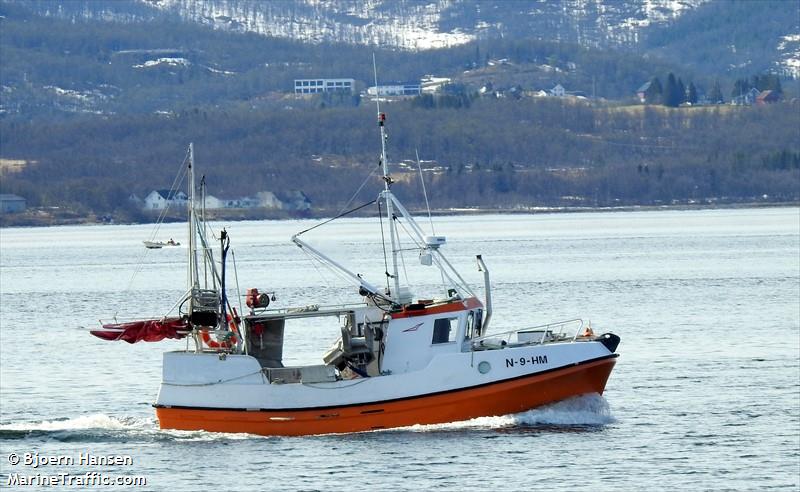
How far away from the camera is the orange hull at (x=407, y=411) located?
144 feet

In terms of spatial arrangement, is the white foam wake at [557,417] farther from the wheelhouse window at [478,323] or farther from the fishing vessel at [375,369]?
the wheelhouse window at [478,323]

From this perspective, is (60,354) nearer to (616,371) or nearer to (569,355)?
(616,371)

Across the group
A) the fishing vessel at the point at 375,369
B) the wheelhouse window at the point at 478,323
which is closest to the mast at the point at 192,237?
the fishing vessel at the point at 375,369

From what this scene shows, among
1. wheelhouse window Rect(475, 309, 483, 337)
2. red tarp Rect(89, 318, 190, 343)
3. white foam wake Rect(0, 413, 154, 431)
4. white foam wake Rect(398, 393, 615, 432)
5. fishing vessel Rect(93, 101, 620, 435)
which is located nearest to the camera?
fishing vessel Rect(93, 101, 620, 435)

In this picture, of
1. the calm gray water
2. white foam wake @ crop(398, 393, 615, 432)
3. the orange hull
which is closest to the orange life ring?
the orange hull

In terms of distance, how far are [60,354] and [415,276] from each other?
152 ft

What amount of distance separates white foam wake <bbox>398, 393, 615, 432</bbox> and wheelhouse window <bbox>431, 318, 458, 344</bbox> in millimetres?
2234

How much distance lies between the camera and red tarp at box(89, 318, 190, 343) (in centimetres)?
4569

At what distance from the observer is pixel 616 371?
56688 mm

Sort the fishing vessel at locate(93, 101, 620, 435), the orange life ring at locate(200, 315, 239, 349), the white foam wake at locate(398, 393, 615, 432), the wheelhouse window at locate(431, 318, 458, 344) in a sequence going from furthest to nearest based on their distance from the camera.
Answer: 1. the orange life ring at locate(200, 315, 239, 349)
2. the wheelhouse window at locate(431, 318, 458, 344)
3. the white foam wake at locate(398, 393, 615, 432)
4. the fishing vessel at locate(93, 101, 620, 435)

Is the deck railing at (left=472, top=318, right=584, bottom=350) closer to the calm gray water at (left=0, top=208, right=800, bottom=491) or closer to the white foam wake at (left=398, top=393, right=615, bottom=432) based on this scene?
the white foam wake at (left=398, top=393, right=615, bottom=432)

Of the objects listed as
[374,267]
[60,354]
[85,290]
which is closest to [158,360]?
[60,354]

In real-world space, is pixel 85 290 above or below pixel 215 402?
below

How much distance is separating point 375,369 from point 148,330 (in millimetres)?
6387
